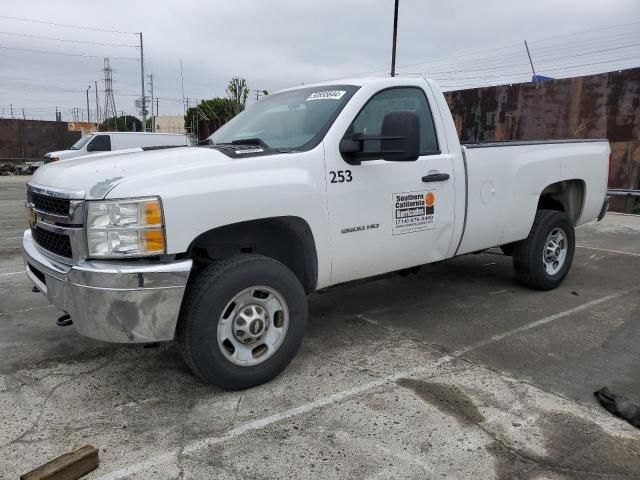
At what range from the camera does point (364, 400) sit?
3385mm

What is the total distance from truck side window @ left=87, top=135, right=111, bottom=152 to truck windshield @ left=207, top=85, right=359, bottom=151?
46.8 ft

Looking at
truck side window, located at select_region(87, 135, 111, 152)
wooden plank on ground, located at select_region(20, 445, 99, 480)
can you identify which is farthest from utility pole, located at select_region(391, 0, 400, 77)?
wooden plank on ground, located at select_region(20, 445, 99, 480)

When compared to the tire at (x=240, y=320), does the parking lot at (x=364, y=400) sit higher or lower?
lower

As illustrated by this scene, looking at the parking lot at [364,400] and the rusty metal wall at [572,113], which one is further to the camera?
the rusty metal wall at [572,113]

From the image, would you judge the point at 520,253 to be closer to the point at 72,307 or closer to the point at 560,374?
the point at 560,374

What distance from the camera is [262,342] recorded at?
3500 mm

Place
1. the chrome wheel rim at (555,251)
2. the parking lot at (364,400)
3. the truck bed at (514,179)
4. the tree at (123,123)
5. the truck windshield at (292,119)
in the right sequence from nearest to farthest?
the parking lot at (364,400), the truck windshield at (292,119), the truck bed at (514,179), the chrome wheel rim at (555,251), the tree at (123,123)

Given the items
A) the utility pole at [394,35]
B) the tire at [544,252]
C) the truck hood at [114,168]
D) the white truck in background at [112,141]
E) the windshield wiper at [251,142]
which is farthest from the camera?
the utility pole at [394,35]

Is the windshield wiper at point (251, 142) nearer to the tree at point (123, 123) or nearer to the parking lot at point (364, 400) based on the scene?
the parking lot at point (364, 400)

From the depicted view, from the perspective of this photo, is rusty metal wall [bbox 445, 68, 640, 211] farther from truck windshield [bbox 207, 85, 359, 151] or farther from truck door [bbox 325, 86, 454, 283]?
truck windshield [bbox 207, 85, 359, 151]

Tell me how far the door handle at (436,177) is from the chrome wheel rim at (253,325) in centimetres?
156

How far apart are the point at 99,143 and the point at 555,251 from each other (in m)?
15.4

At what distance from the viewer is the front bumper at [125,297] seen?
116 inches

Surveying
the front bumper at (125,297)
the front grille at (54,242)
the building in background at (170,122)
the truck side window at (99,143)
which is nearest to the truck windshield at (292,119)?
the front bumper at (125,297)
